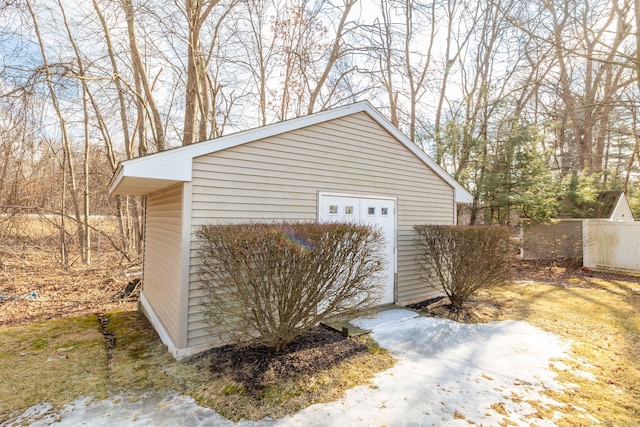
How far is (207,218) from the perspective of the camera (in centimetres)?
404

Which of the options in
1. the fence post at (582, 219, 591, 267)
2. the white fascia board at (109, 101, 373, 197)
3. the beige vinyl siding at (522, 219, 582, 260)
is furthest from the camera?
the beige vinyl siding at (522, 219, 582, 260)

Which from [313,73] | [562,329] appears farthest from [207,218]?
[313,73]

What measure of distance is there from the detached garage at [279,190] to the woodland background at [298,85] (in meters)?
3.96

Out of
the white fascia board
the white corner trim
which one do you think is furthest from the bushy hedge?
the white fascia board

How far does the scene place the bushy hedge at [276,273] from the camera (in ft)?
10.8

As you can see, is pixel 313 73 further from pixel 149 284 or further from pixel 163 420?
pixel 163 420

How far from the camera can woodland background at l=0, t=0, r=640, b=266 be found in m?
7.82

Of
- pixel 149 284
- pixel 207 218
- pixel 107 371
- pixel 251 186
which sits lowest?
pixel 107 371

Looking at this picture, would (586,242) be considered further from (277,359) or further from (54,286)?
(54,286)

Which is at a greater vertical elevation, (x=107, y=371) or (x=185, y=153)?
(x=185, y=153)

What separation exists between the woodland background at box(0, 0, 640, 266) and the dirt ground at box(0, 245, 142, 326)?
746mm

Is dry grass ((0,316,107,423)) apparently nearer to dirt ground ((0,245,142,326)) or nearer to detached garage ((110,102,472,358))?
detached garage ((110,102,472,358))

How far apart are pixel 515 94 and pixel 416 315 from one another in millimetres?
13001

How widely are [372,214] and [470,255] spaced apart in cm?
193
